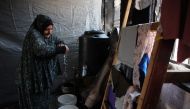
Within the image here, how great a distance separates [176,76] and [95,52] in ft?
5.59

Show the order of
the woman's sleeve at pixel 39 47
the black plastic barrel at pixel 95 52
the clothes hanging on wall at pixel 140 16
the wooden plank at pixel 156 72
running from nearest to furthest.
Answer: the wooden plank at pixel 156 72 → the clothes hanging on wall at pixel 140 16 → the woman's sleeve at pixel 39 47 → the black plastic barrel at pixel 95 52

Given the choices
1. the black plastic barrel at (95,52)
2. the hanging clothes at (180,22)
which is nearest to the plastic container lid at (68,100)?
the black plastic barrel at (95,52)

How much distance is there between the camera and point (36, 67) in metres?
2.17

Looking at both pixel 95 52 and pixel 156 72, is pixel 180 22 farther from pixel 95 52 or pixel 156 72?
pixel 95 52

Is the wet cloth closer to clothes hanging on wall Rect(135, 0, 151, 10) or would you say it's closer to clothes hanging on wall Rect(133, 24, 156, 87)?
clothes hanging on wall Rect(135, 0, 151, 10)

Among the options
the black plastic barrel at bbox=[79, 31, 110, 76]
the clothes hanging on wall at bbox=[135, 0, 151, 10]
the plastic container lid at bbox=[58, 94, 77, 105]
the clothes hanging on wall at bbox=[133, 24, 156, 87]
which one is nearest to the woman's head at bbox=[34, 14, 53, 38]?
the black plastic barrel at bbox=[79, 31, 110, 76]

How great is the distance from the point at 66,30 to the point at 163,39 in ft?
7.83

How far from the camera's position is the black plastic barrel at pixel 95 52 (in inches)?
106

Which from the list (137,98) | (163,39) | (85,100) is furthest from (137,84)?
(85,100)

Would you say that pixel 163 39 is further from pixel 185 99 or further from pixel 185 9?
pixel 185 99

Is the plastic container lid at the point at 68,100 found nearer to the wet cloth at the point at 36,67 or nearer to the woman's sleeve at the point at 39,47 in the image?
the wet cloth at the point at 36,67

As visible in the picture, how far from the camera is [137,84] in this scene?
4.17 ft

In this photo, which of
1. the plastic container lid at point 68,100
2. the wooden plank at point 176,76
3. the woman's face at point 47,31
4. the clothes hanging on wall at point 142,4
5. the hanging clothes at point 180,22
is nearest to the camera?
the hanging clothes at point 180,22

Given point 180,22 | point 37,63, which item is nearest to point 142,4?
point 180,22
